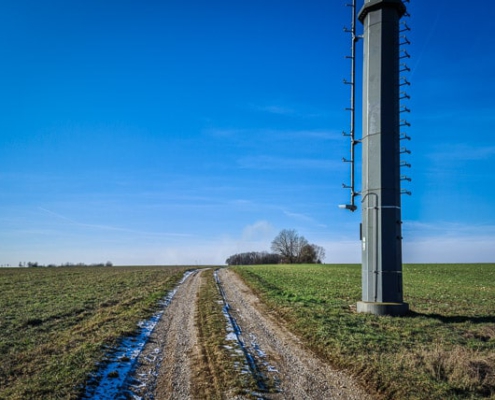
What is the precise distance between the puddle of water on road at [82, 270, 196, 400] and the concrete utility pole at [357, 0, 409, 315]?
29.5ft

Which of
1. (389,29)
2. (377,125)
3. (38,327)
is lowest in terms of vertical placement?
(38,327)

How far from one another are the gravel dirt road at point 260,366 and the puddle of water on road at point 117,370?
0.75ft

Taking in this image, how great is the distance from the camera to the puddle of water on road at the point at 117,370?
25.1 ft

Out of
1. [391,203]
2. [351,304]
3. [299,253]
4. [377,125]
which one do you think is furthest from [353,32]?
[299,253]

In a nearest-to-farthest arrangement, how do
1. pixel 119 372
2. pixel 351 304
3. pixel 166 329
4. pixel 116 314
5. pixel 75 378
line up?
pixel 75 378, pixel 119 372, pixel 166 329, pixel 116 314, pixel 351 304

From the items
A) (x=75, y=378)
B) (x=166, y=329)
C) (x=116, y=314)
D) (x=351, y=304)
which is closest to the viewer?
(x=75, y=378)

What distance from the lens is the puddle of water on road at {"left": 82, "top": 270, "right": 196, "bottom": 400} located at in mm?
7648

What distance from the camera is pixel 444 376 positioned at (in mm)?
8289

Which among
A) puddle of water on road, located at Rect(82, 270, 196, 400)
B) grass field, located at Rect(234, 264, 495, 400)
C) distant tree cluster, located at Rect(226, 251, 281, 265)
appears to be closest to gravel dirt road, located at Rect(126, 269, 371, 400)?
puddle of water on road, located at Rect(82, 270, 196, 400)

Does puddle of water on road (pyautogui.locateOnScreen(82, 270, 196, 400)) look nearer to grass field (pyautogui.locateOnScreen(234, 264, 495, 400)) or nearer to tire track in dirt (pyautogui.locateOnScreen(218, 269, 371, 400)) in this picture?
tire track in dirt (pyautogui.locateOnScreen(218, 269, 371, 400))

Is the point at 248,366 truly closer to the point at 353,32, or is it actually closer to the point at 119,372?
the point at 119,372

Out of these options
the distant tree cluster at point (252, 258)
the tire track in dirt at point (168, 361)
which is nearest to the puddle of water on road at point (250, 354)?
the tire track in dirt at point (168, 361)

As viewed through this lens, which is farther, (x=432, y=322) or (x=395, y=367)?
(x=432, y=322)

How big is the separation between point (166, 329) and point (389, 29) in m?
14.6
